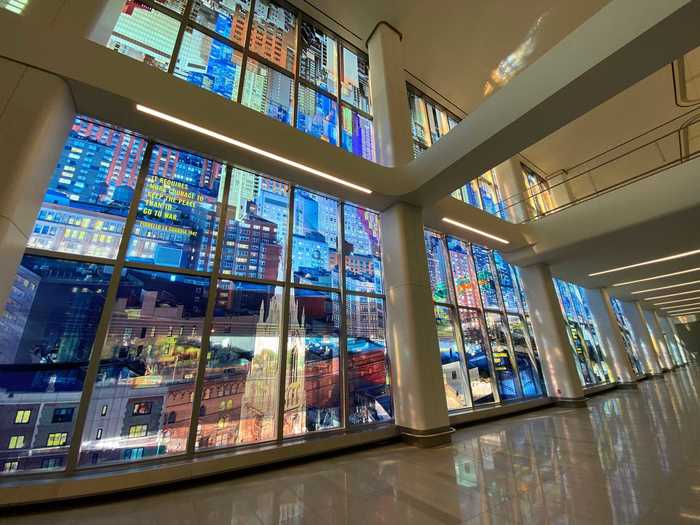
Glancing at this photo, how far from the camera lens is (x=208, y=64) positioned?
4.93 meters

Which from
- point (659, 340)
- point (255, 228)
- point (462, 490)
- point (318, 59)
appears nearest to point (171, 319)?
point (255, 228)

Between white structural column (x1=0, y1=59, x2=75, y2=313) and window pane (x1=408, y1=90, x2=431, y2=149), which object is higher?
window pane (x1=408, y1=90, x2=431, y2=149)

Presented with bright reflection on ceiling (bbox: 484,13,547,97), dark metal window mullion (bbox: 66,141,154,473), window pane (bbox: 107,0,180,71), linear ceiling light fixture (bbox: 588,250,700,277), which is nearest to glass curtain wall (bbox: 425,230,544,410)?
linear ceiling light fixture (bbox: 588,250,700,277)

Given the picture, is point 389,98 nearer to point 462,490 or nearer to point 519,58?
point 519,58

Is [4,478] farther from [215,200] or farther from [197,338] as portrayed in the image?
[215,200]

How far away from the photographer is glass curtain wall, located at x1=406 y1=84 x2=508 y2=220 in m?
8.37

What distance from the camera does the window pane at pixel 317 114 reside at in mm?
5895

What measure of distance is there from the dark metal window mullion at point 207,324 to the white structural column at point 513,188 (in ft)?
28.6

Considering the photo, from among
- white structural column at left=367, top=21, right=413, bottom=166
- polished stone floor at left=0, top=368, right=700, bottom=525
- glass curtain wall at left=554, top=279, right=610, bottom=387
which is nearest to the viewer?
polished stone floor at left=0, top=368, right=700, bottom=525

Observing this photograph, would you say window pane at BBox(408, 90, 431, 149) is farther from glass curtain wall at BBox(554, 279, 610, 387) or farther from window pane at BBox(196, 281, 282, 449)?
glass curtain wall at BBox(554, 279, 610, 387)

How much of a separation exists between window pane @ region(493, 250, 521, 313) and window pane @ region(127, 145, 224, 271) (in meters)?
7.97

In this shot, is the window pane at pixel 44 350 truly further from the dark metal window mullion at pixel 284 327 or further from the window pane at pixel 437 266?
the window pane at pixel 437 266

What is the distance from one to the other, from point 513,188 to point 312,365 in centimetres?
895

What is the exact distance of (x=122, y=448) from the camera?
10.7ft
